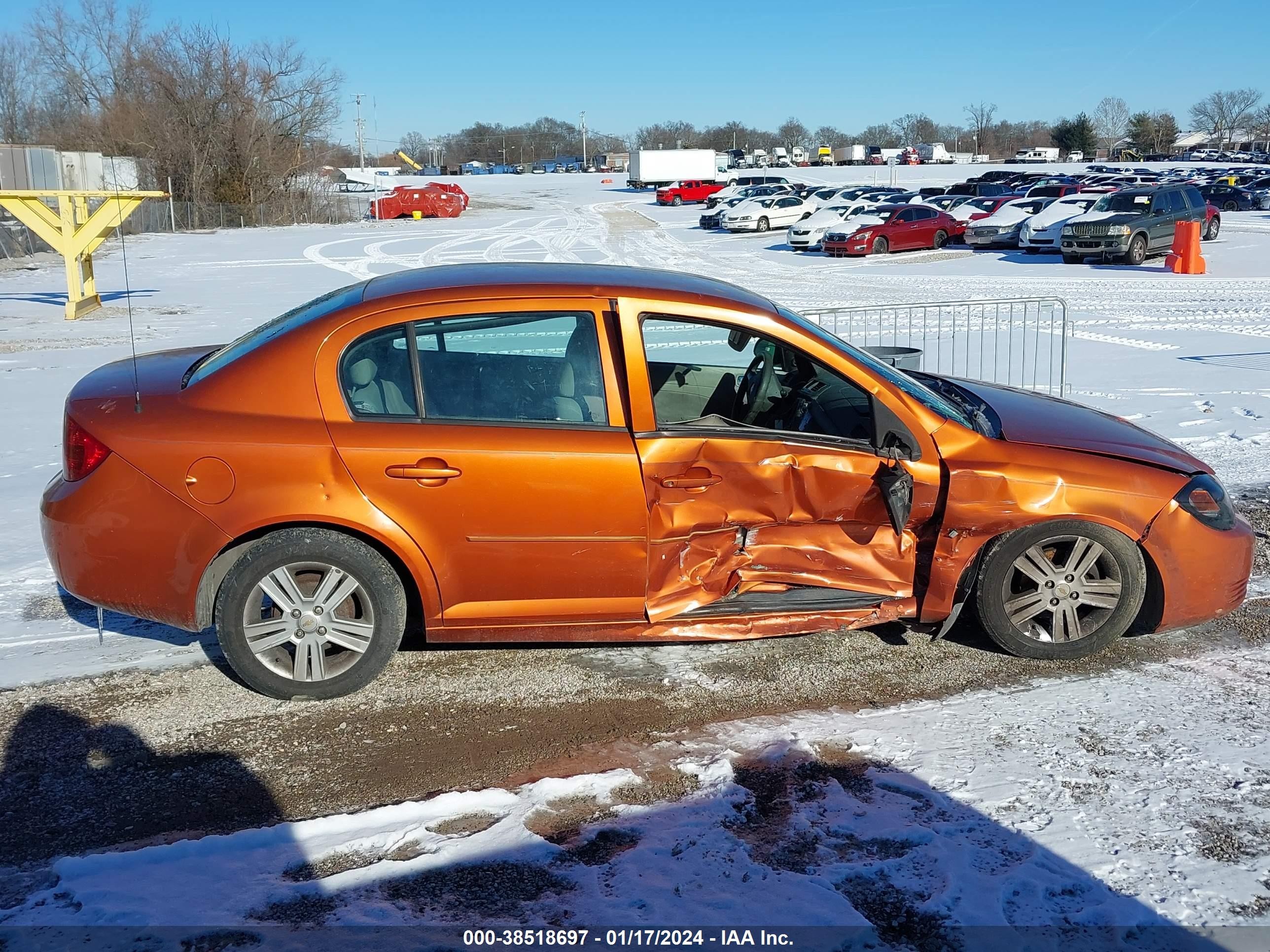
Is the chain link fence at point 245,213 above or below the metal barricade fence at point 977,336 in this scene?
above

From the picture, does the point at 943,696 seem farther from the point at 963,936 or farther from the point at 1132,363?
the point at 1132,363

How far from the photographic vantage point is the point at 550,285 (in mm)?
4742

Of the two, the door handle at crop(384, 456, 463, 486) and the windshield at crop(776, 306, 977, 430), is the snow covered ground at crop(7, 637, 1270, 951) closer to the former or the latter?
the door handle at crop(384, 456, 463, 486)

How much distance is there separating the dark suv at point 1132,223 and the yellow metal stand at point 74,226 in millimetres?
19353

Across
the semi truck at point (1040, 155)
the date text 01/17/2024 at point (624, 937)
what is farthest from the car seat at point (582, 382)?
the semi truck at point (1040, 155)

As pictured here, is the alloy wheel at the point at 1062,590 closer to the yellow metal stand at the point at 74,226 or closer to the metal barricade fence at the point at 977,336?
the metal barricade fence at the point at 977,336

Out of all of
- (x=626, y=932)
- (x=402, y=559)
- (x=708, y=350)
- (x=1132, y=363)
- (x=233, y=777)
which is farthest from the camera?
(x=1132, y=363)

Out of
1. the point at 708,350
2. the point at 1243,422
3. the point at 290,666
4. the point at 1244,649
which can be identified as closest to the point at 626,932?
the point at 290,666

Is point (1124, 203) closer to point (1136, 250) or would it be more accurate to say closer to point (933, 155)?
point (1136, 250)

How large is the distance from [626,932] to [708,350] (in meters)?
4.12

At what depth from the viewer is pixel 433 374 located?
181 inches

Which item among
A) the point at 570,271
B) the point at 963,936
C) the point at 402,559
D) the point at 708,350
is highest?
the point at 570,271

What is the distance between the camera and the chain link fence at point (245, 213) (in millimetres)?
46438

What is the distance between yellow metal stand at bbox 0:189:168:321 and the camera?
1898 cm
